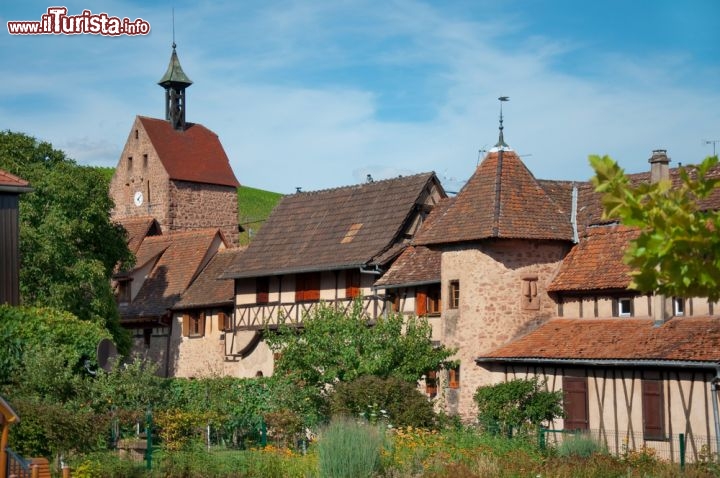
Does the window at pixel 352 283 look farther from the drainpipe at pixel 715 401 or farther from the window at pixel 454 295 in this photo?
the drainpipe at pixel 715 401

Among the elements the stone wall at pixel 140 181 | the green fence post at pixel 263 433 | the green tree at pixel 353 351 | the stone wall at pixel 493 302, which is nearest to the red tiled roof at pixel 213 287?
the stone wall at pixel 140 181

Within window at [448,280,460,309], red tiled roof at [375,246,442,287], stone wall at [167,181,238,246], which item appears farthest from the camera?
stone wall at [167,181,238,246]

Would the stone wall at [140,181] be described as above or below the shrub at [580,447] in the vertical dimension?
above

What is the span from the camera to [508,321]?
96.0 ft

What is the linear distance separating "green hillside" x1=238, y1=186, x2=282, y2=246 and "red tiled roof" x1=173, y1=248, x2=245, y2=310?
37.1 meters

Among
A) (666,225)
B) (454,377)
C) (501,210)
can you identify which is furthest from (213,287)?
(666,225)

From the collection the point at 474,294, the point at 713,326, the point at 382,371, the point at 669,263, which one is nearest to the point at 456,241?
the point at 474,294

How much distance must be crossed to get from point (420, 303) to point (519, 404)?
621 centimetres

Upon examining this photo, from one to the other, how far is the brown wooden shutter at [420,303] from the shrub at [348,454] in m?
14.1

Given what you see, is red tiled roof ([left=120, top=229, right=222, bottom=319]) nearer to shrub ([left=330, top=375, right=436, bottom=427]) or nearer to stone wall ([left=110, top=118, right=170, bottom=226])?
stone wall ([left=110, top=118, right=170, bottom=226])

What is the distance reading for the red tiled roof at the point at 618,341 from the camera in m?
24.6

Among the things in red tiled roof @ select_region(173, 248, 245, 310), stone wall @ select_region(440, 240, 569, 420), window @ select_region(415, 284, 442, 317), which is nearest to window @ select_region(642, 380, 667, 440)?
stone wall @ select_region(440, 240, 569, 420)

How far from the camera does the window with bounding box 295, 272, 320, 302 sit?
123 feet

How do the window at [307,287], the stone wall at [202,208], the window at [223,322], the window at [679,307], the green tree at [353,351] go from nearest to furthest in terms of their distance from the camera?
the window at [679,307] → the green tree at [353,351] → the window at [307,287] → the window at [223,322] → the stone wall at [202,208]
